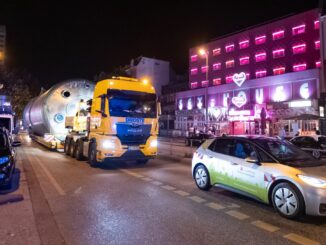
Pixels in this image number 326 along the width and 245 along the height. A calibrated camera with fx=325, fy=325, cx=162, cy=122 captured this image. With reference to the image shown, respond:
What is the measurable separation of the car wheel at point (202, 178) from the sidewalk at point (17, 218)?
422 centimetres

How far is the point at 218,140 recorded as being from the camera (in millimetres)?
8539

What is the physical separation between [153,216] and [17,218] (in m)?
2.56

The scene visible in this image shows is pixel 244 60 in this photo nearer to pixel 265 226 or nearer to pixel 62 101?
pixel 62 101

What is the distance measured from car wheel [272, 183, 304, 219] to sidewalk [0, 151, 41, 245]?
14.2 feet

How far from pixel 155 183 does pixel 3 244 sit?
17.5 ft

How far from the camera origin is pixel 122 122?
41.0 feet

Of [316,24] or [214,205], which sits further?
[316,24]

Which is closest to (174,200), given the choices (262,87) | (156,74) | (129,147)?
(129,147)

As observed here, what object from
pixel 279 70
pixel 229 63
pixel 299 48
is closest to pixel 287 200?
pixel 299 48

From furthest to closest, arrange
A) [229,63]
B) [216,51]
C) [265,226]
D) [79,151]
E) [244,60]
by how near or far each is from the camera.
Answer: [216,51] < [229,63] < [244,60] < [79,151] < [265,226]

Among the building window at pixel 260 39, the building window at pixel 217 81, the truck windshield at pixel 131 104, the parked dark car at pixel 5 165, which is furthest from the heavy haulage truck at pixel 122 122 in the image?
the building window at pixel 217 81

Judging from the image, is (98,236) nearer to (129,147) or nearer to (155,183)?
(155,183)

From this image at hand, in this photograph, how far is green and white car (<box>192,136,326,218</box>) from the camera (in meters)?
5.81

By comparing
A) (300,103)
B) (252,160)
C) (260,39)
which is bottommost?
(252,160)
